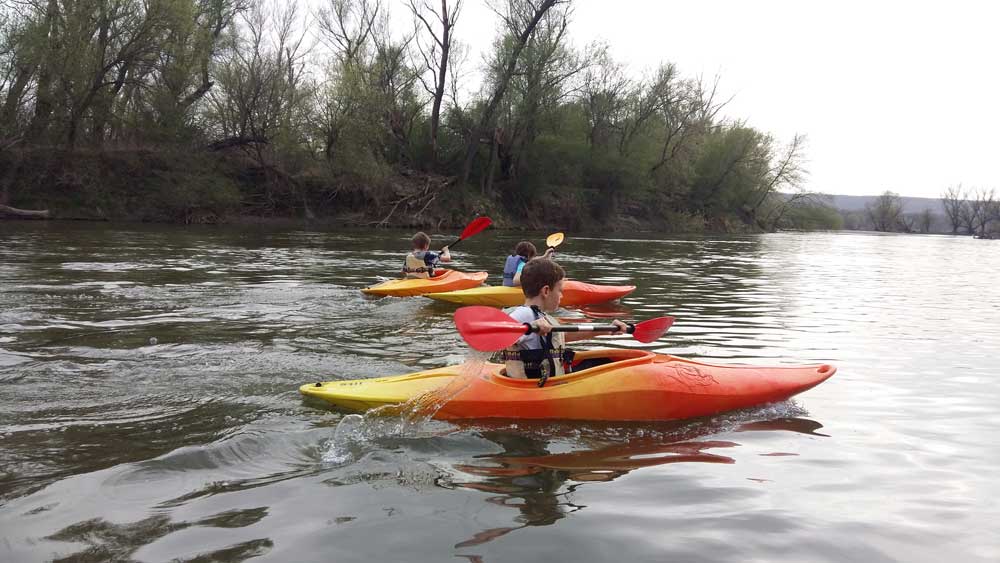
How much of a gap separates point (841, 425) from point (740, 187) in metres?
44.7

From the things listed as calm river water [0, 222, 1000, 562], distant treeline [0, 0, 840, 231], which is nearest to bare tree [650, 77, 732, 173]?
distant treeline [0, 0, 840, 231]

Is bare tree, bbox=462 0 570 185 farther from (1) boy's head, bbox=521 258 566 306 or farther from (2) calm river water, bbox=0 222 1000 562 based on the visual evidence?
(1) boy's head, bbox=521 258 566 306

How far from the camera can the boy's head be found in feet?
15.8

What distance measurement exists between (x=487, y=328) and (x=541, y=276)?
0.56m

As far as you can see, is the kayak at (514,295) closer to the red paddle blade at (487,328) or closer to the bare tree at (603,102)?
the red paddle blade at (487,328)

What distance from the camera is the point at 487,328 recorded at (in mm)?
4566

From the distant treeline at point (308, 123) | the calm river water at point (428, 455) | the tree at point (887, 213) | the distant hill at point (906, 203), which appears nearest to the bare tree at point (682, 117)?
the distant treeline at point (308, 123)

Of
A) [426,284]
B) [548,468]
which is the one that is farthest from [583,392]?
[426,284]

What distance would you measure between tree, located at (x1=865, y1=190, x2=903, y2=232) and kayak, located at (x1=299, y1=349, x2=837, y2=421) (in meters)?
85.4

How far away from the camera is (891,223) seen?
80.5 m

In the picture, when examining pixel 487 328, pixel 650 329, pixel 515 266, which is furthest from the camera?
pixel 515 266

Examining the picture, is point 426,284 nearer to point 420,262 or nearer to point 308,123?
point 420,262

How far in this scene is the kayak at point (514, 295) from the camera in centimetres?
985

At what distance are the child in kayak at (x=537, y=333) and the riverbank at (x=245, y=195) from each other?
2536 centimetres
